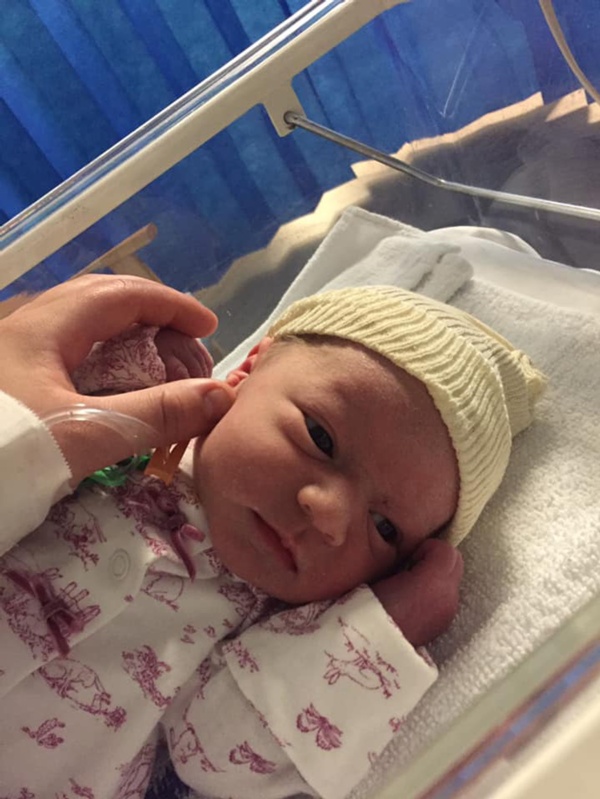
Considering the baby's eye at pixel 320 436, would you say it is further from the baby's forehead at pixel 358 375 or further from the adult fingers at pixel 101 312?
the adult fingers at pixel 101 312

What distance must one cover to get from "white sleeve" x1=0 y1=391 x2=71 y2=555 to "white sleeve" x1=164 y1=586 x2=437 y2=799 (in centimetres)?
22

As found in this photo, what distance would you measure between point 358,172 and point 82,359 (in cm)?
57

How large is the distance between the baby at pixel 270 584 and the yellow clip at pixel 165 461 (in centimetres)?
2

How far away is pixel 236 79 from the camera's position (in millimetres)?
974

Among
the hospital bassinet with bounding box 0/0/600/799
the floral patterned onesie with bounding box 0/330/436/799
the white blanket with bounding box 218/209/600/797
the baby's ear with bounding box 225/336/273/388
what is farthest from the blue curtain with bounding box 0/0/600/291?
the floral patterned onesie with bounding box 0/330/436/799

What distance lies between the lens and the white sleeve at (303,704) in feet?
2.24

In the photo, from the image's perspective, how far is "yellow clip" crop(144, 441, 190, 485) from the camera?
74 centimetres

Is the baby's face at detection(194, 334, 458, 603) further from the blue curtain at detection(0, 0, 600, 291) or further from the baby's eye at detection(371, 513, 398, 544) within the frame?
the blue curtain at detection(0, 0, 600, 291)

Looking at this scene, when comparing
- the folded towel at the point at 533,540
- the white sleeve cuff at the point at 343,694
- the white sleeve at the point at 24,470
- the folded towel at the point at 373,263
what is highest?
the white sleeve at the point at 24,470

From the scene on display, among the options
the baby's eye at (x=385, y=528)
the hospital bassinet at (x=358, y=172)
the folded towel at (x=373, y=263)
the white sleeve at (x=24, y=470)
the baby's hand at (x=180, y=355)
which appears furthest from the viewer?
the folded towel at (x=373, y=263)

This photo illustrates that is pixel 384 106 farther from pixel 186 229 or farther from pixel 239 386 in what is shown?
pixel 239 386

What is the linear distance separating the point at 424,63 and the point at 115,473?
73 cm

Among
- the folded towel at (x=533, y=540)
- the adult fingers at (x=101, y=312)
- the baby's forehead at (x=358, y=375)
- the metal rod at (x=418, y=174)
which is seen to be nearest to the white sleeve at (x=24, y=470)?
the adult fingers at (x=101, y=312)

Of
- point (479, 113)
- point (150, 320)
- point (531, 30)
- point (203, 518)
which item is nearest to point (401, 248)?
point (479, 113)
